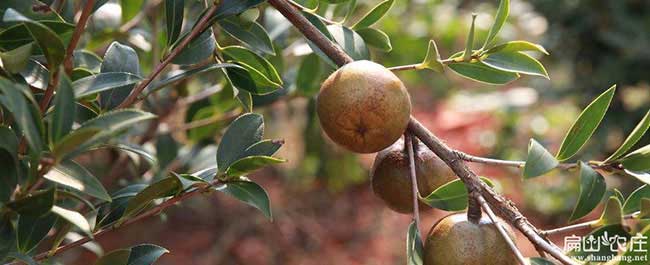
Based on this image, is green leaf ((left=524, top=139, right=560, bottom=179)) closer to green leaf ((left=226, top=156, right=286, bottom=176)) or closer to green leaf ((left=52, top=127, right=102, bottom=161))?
green leaf ((left=226, top=156, right=286, bottom=176))

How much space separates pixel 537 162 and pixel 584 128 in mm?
137

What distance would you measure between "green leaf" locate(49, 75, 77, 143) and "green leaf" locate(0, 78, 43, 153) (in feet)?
0.04

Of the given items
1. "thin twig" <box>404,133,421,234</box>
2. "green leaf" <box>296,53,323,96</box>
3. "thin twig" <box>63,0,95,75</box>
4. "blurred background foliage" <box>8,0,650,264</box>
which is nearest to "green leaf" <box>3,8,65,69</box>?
"thin twig" <box>63,0,95,75</box>

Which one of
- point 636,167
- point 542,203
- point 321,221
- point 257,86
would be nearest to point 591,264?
point 636,167

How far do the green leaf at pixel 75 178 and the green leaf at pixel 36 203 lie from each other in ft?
0.04

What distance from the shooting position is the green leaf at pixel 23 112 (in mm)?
610

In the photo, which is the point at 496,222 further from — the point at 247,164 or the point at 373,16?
the point at 373,16

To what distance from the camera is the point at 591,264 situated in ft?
2.59

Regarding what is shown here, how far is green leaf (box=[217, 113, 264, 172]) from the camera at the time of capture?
855 millimetres

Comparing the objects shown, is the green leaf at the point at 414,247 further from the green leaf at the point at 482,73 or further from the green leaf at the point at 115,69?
the green leaf at the point at 115,69

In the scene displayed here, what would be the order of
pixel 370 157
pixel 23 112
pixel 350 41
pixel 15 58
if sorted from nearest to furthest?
pixel 23 112, pixel 15 58, pixel 350 41, pixel 370 157

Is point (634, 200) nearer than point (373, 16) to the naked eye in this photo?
Yes

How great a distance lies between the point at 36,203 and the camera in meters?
0.68

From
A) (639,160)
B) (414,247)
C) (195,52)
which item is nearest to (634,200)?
(639,160)
